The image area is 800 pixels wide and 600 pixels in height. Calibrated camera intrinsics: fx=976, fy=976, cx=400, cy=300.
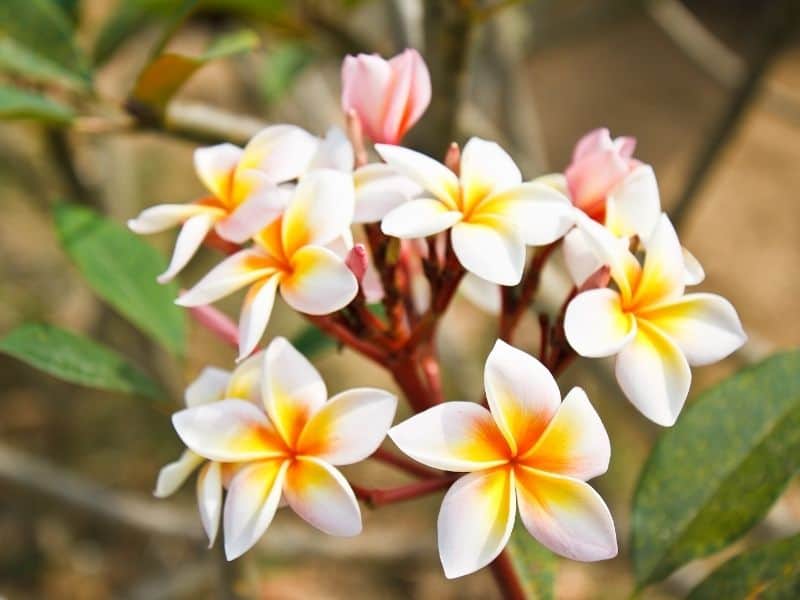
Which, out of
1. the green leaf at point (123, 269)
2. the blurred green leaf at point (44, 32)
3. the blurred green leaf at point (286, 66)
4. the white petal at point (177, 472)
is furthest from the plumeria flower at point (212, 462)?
the blurred green leaf at point (286, 66)

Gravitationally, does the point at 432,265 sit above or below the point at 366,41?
above

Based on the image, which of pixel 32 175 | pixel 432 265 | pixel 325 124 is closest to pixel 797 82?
pixel 325 124

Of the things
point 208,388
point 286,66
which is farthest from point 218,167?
point 286,66

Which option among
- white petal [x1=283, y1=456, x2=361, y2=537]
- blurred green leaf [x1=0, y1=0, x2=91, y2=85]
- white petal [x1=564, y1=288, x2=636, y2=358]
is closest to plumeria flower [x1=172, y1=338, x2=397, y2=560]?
white petal [x1=283, y1=456, x2=361, y2=537]

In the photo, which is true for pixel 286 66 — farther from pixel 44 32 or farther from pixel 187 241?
pixel 187 241

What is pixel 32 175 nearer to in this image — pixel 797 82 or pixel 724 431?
pixel 724 431

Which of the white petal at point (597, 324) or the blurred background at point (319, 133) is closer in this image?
the white petal at point (597, 324)

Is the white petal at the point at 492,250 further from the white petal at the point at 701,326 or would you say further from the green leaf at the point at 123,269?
the green leaf at the point at 123,269
